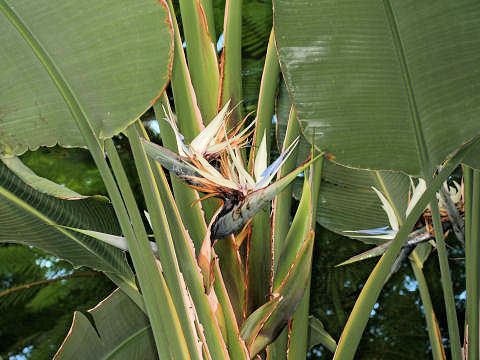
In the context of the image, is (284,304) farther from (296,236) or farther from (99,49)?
(99,49)

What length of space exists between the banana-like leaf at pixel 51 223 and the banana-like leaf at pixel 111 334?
0.19 ft

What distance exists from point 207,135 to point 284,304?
181 millimetres

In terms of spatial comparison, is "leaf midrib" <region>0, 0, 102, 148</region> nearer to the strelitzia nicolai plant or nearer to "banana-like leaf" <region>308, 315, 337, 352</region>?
the strelitzia nicolai plant

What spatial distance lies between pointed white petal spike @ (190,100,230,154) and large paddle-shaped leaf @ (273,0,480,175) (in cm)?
8

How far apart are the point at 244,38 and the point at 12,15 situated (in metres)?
0.90

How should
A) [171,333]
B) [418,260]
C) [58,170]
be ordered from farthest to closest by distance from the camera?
[58,170], [418,260], [171,333]

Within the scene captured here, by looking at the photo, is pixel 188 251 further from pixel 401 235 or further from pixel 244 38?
pixel 244 38

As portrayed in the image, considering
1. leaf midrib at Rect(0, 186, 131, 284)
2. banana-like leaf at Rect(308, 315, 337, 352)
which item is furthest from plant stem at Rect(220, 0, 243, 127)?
banana-like leaf at Rect(308, 315, 337, 352)

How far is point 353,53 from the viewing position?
464 millimetres

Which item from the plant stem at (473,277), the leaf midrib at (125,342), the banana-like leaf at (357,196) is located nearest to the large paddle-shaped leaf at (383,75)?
the plant stem at (473,277)

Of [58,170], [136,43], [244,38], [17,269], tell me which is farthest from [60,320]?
[136,43]

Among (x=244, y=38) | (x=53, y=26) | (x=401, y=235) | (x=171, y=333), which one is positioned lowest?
(x=171, y=333)

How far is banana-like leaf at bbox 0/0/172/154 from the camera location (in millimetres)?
409

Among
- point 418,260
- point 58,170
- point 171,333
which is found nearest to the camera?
point 171,333
